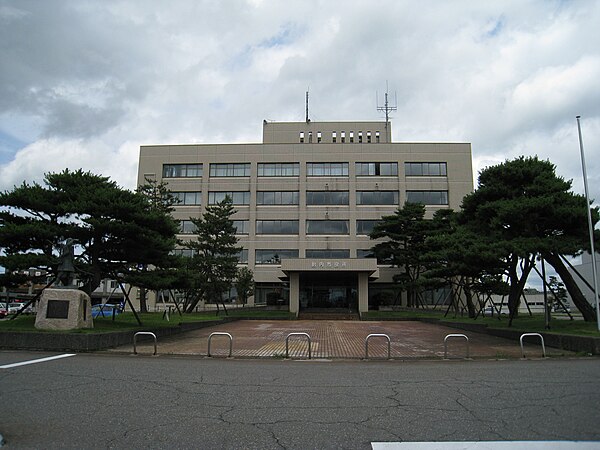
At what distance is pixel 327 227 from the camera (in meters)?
52.1

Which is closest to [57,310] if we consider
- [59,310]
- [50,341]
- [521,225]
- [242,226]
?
[59,310]

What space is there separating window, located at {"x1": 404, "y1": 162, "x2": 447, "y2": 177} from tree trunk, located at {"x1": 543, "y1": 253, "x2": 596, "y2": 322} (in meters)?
35.7

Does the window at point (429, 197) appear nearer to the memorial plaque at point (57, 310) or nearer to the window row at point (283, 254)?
the window row at point (283, 254)

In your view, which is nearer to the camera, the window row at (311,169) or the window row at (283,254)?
the window row at (283,254)

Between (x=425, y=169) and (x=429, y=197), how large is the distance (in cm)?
332

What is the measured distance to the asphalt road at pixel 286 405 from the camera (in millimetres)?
4875

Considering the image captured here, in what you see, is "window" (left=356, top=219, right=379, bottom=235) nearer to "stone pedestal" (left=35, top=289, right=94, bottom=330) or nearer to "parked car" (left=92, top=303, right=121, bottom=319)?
"parked car" (left=92, top=303, right=121, bottom=319)

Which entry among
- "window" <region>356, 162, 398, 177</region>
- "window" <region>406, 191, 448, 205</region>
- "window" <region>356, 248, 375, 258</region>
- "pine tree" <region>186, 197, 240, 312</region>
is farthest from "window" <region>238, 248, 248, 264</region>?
"window" <region>406, 191, 448, 205</region>

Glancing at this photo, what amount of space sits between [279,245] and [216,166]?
478 inches

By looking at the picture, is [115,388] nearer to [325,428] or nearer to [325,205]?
[325,428]

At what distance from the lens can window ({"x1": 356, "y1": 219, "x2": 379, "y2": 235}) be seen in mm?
51375

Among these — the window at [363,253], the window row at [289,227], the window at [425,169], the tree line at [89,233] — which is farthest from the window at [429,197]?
the tree line at [89,233]

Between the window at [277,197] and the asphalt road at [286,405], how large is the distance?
141 ft

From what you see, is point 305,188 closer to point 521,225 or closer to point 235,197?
point 235,197
